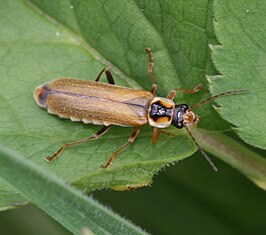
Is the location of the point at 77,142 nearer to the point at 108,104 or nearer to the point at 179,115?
the point at 108,104

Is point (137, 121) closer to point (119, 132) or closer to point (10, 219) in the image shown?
point (119, 132)

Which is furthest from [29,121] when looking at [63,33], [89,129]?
[63,33]

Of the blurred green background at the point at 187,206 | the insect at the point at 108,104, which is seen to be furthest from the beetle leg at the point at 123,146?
the blurred green background at the point at 187,206

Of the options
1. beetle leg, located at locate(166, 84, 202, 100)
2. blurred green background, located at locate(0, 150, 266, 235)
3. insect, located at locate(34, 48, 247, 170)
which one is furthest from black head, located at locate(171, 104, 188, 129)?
blurred green background, located at locate(0, 150, 266, 235)

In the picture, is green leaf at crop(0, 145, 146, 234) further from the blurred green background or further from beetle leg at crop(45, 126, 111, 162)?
the blurred green background

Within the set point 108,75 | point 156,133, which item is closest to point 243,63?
point 156,133

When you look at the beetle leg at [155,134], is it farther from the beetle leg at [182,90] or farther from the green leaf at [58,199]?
the green leaf at [58,199]

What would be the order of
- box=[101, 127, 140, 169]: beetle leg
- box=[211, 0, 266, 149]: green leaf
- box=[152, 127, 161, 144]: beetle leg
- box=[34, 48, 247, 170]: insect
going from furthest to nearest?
box=[34, 48, 247, 170]: insect, box=[152, 127, 161, 144]: beetle leg, box=[101, 127, 140, 169]: beetle leg, box=[211, 0, 266, 149]: green leaf
